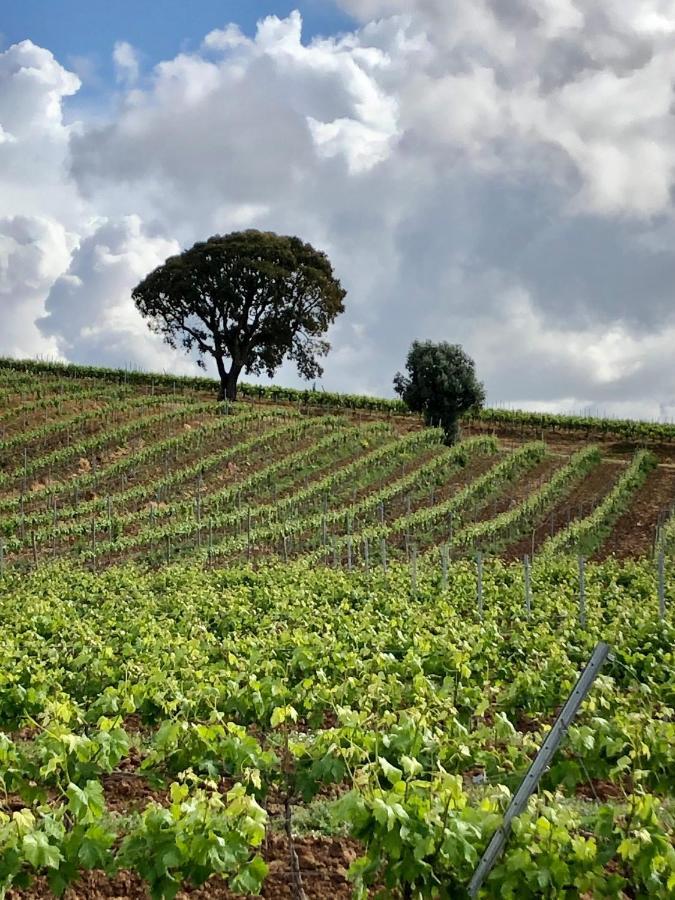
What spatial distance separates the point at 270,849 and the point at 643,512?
106 ft

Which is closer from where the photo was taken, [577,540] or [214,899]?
[214,899]

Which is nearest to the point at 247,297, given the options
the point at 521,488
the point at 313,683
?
the point at 521,488

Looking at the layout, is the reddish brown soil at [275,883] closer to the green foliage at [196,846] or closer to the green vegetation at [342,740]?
the green vegetation at [342,740]

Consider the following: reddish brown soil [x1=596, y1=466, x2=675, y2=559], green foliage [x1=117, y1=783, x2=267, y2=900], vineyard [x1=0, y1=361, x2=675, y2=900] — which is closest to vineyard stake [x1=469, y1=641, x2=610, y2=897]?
vineyard [x1=0, y1=361, x2=675, y2=900]

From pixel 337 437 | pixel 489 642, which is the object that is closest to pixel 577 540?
pixel 337 437

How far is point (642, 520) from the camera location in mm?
33906

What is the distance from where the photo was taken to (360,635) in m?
10.1

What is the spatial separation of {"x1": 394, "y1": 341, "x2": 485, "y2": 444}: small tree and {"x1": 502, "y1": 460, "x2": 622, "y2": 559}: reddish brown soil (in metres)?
8.92

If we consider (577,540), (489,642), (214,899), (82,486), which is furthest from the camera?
(82,486)

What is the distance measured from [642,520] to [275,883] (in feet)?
103

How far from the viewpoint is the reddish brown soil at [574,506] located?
100ft

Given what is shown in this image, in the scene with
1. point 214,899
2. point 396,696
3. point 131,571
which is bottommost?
point 131,571

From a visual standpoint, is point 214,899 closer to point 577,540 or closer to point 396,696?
point 396,696

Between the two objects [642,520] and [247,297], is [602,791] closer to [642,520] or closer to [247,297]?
[642,520]
